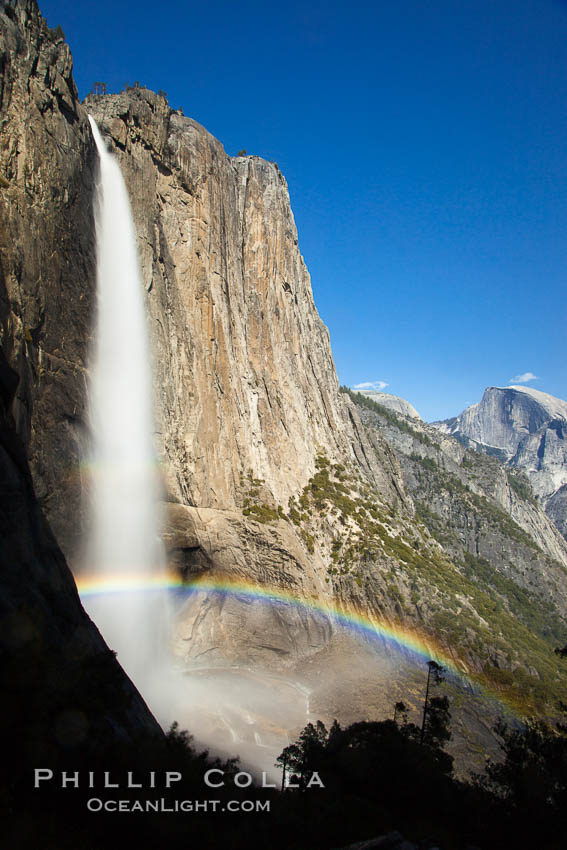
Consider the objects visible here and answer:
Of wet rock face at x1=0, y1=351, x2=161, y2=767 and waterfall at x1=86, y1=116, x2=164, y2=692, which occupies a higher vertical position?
waterfall at x1=86, y1=116, x2=164, y2=692

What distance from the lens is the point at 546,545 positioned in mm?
120625

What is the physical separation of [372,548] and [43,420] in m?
25.1

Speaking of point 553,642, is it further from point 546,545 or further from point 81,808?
point 81,808

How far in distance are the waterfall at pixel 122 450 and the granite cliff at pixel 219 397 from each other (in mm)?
1103

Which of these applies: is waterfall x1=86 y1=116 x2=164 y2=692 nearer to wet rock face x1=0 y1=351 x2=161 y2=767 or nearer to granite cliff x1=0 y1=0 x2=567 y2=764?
granite cliff x1=0 y1=0 x2=567 y2=764

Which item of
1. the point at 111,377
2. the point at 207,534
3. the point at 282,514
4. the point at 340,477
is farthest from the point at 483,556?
the point at 111,377

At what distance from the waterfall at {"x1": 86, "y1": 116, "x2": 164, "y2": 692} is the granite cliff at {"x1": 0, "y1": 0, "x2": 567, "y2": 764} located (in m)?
1.10

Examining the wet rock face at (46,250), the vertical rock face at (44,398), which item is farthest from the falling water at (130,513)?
the vertical rock face at (44,398)

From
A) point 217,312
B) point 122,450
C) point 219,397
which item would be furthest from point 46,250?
point 219,397

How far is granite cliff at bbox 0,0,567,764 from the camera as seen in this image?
68.7 feet

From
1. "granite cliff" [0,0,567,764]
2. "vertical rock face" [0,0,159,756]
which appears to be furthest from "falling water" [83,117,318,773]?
"vertical rock face" [0,0,159,756]

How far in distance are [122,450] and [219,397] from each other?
31.6 feet

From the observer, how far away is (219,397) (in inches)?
1379

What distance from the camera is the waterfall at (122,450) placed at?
83.7 ft
